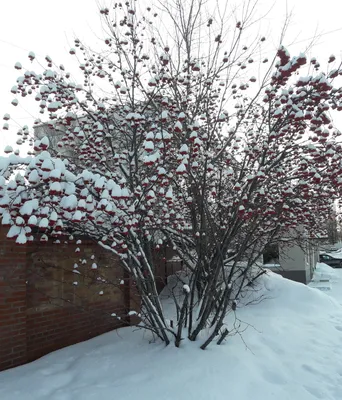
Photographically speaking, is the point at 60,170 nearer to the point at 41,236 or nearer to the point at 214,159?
the point at 41,236

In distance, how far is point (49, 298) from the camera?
477 cm

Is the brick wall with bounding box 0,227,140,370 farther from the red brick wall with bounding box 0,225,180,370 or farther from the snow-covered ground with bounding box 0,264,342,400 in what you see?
the snow-covered ground with bounding box 0,264,342,400

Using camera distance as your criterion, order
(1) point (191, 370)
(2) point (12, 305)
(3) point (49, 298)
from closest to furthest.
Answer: (1) point (191, 370) → (2) point (12, 305) → (3) point (49, 298)

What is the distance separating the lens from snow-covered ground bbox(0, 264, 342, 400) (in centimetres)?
356

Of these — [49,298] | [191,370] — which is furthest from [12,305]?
[191,370]

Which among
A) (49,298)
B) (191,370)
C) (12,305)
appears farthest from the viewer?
(49,298)

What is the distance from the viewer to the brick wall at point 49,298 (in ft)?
13.6

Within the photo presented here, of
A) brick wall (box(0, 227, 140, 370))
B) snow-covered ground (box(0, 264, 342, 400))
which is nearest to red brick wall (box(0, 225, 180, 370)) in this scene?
brick wall (box(0, 227, 140, 370))

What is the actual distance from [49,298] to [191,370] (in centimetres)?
208

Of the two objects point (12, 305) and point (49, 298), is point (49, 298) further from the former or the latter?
point (12, 305)

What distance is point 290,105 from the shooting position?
4.01 meters

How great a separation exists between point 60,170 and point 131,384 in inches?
91.1

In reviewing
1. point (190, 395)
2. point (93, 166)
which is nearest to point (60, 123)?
point (93, 166)

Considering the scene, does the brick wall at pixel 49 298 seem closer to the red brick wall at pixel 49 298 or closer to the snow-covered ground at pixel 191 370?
the red brick wall at pixel 49 298
